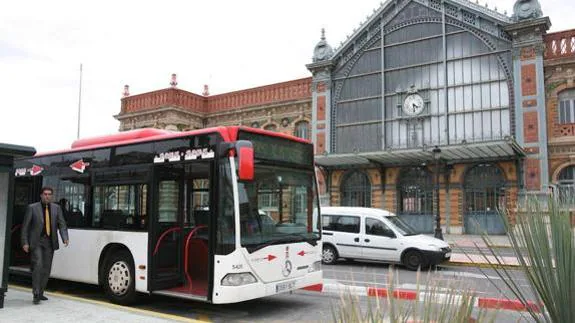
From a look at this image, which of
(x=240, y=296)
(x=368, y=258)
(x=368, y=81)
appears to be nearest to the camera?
(x=240, y=296)

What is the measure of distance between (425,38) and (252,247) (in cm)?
2388

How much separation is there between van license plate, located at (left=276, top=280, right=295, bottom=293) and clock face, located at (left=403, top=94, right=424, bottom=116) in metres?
21.8

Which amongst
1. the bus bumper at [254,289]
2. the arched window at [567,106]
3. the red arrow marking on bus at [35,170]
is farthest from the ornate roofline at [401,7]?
the red arrow marking on bus at [35,170]

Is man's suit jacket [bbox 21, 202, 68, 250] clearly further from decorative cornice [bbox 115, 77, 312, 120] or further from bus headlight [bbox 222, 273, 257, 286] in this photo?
decorative cornice [bbox 115, 77, 312, 120]

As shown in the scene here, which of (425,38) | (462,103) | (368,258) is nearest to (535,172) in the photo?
(462,103)

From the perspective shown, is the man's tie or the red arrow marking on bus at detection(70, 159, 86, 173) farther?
the red arrow marking on bus at detection(70, 159, 86, 173)

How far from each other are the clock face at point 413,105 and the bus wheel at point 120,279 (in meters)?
22.3

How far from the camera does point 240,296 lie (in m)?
6.95

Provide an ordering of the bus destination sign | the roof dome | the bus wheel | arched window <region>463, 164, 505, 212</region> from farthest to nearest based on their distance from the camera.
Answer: the roof dome
arched window <region>463, 164, 505, 212</region>
the bus wheel
the bus destination sign

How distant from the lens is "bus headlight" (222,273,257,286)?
272 inches

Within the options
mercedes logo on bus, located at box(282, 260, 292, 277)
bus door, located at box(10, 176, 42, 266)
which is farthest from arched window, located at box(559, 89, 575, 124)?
bus door, located at box(10, 176, 42, 266)

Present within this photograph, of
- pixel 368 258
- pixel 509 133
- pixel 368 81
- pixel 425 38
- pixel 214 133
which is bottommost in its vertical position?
pixel 368 258

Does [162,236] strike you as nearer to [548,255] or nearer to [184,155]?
[184,155]

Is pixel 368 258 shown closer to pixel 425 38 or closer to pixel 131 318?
pixel 131 318
